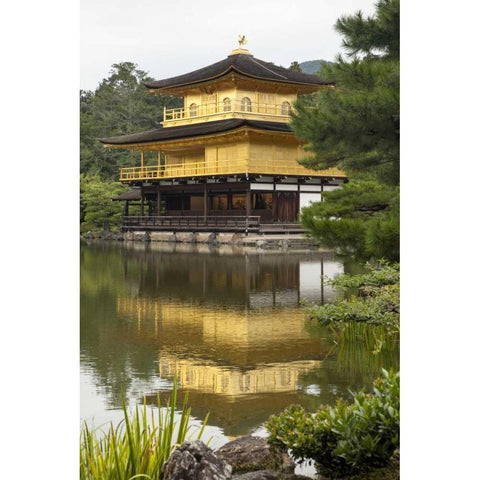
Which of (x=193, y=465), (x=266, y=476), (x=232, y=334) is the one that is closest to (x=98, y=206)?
(x=232, y=334)

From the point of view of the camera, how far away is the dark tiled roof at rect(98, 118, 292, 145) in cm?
2886

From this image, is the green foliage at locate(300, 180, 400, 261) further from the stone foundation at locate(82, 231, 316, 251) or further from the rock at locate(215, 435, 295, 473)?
the stone foundation at locate(82, 231, 316, 251)

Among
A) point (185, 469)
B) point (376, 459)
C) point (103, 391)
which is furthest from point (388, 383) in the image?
point (103, 391)

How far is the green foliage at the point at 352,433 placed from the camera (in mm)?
3486

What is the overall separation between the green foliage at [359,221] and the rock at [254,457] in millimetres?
2881

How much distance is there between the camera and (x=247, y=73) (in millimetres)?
31578

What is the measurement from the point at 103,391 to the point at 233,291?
7352 millimetres

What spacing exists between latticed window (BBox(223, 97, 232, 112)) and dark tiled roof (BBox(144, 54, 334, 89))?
1.27 meters

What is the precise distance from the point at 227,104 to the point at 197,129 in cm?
204

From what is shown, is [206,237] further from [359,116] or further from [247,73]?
[359,116]

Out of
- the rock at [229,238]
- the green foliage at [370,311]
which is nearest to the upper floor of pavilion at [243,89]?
the rock at [229,238]

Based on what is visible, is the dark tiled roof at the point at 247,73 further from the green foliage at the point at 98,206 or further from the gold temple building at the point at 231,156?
the green foliage at the point at 98,206

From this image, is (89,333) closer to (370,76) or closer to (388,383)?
(370,76)

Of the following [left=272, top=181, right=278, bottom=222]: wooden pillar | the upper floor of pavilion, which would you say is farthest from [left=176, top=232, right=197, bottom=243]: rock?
the upper floor of pavilion
